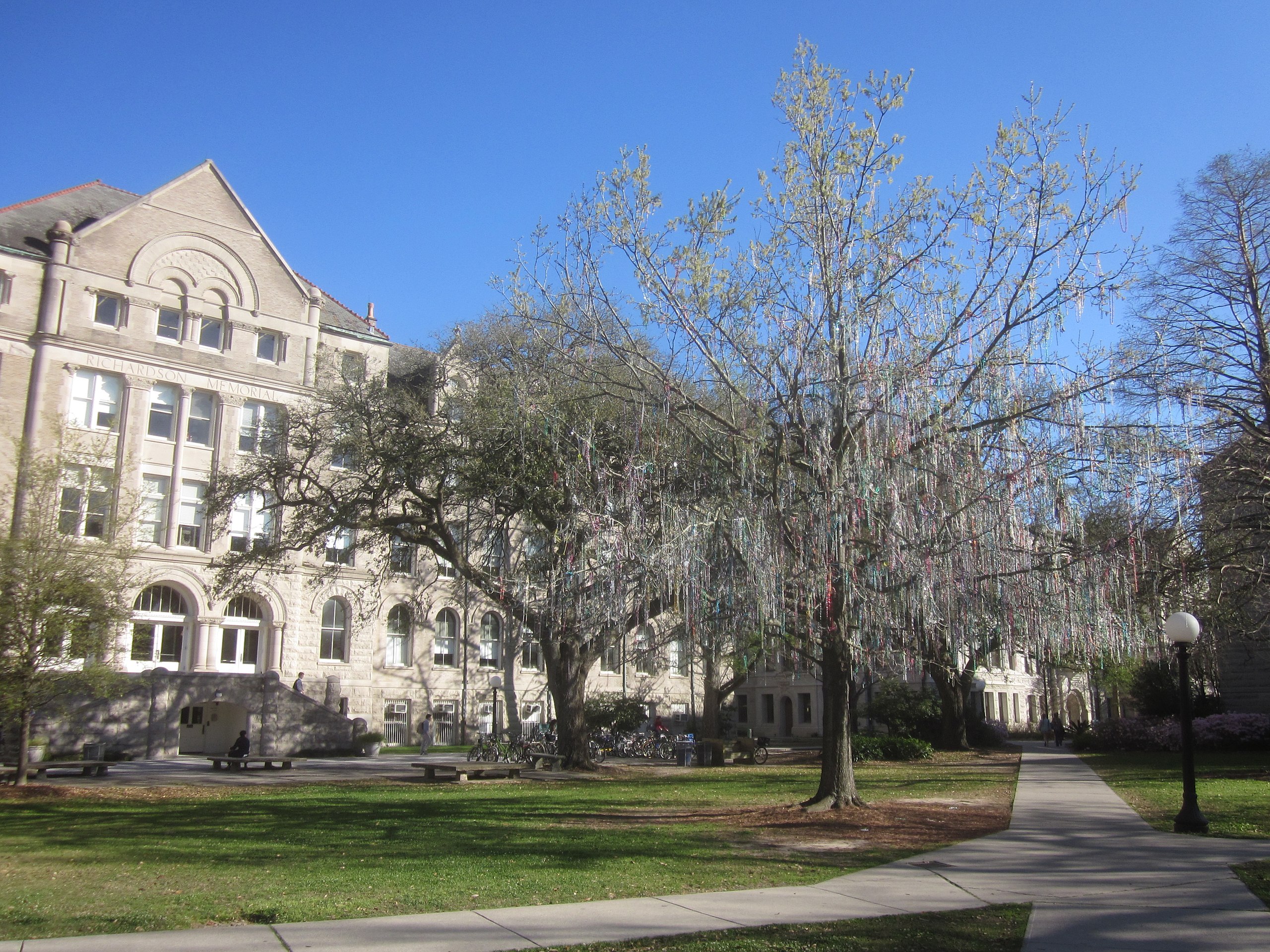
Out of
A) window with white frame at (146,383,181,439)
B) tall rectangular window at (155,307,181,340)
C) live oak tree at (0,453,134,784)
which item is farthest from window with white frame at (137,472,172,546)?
live oak tree at (0,453,134,784)

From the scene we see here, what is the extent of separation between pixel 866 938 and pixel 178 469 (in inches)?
1459

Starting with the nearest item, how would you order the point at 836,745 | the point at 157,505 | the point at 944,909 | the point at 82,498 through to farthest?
the point at 944,909, the point at 836,745, the point at 82,498, the point at 157,505

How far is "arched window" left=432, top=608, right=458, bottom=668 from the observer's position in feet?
151

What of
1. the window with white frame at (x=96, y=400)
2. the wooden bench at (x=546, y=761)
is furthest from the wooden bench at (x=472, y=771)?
the window with white frame at (x=96, y=400)

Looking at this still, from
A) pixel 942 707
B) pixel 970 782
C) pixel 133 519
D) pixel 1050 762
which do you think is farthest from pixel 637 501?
pixel 942 707

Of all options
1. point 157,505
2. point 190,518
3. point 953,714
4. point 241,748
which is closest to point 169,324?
point 157,505

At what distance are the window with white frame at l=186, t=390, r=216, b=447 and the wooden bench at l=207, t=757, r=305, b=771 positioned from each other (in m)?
15.7

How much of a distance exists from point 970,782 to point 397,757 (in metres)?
20.5

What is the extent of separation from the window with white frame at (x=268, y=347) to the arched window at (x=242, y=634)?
1014cm

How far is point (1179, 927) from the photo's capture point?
7.67m

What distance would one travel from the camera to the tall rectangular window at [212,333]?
4038 cm

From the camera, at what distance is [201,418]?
39.8 m

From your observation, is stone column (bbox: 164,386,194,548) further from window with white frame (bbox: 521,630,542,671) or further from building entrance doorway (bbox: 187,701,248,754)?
window with white frame (bbox: 521,630,542,671)

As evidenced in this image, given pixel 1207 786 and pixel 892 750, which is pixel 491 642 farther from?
pixel 1207 786
